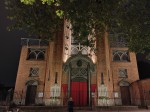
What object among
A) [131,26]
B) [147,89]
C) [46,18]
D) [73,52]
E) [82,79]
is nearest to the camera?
[46,18]

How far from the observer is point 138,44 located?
1331 centimetres

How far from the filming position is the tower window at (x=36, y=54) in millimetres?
27325

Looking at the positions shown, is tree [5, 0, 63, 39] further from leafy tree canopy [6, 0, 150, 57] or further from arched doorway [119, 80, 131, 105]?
arched doorway [119, 80, 131, 105]

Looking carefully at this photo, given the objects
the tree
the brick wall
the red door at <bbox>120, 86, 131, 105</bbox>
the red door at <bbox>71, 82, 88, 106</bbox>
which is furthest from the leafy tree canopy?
the red door at <bbox>120, 86, 131, 105</bbox>

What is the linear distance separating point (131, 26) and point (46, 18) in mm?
6611

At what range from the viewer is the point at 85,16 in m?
11.0

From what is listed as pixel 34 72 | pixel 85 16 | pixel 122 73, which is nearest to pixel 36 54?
pixel 34 72

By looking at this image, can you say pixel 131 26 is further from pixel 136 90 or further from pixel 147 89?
pixel 136 90

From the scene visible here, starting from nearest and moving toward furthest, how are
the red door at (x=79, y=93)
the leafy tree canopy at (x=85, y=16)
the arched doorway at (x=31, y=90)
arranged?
the leafy tree canopy at (x=85, y=16) → the red door at (x=79, y=93) → the arched doorway at (x=31, y=90)

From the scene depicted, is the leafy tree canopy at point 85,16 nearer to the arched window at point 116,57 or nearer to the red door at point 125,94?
the red door at point 125,94

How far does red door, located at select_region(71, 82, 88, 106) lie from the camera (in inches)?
896

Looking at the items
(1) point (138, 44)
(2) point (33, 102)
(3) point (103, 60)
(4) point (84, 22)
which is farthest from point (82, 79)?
(4) point (84, 22)

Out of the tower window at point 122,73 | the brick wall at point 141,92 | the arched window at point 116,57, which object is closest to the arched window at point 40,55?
the arched window at point 116,57

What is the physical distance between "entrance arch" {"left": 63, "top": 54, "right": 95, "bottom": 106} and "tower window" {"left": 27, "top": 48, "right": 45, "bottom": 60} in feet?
18.4
